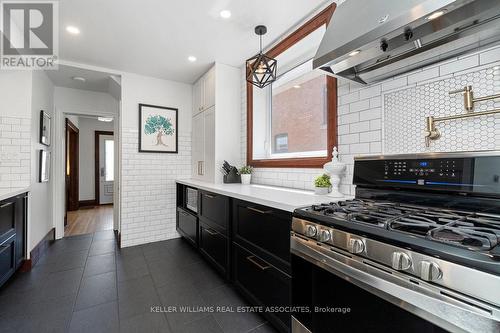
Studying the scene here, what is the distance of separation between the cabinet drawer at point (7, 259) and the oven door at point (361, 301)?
2.51 meters

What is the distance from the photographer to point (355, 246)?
932 millimetres

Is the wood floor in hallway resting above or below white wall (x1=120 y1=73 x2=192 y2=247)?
below

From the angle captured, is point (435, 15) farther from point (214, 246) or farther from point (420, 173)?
point (214, 246)

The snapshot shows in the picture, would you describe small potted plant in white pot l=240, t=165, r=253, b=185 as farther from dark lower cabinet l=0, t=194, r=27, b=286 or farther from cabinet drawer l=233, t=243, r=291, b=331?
dark lower cabinet l=0, t=194, r=27, b=286

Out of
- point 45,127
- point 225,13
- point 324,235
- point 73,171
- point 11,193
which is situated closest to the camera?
point 324,235

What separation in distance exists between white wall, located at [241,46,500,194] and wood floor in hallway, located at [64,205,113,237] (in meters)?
4.14

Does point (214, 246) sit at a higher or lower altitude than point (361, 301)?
lower

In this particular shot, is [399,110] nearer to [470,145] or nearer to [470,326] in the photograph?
[470,145]

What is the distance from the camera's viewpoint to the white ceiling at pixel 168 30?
1979 mm

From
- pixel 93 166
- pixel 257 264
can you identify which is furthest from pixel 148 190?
pixel 93 166

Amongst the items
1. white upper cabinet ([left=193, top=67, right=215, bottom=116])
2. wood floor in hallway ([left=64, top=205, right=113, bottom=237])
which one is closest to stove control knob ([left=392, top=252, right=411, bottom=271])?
white upper cabinet ([left=193, top=67, right=215, bottom=116])

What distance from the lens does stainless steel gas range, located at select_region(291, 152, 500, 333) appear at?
66 cm

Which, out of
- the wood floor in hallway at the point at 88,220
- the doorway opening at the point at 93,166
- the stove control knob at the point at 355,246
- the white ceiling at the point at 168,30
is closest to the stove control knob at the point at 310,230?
the stove control knob at the point at 355,246

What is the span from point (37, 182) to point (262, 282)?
308 cm
